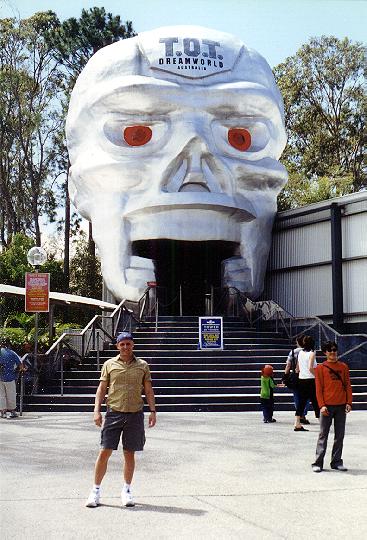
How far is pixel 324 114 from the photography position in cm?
4469

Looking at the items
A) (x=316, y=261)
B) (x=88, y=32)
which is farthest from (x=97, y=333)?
(x=88, y=32)

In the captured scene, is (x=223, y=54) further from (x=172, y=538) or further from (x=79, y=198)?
(x=172, y=538)

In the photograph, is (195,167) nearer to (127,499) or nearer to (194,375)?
(194,375)

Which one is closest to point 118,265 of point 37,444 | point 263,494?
point 37,444

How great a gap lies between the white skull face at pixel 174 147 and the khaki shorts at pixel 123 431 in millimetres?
17612

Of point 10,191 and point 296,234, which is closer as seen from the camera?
point 296,234

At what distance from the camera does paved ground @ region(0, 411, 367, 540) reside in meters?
5.42

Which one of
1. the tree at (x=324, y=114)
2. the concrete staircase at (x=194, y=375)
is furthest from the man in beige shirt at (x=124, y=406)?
the tree at (x=324, y=114)

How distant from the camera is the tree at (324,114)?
43094 mm

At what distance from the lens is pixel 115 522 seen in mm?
5633

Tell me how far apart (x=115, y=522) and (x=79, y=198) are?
21225mm

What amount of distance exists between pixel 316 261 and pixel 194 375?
32.5 ft

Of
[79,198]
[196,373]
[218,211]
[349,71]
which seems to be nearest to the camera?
[196,373]

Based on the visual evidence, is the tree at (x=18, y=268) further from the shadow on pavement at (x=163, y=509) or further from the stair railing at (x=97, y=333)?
the shadow on pavement at (x=163, y=509)
